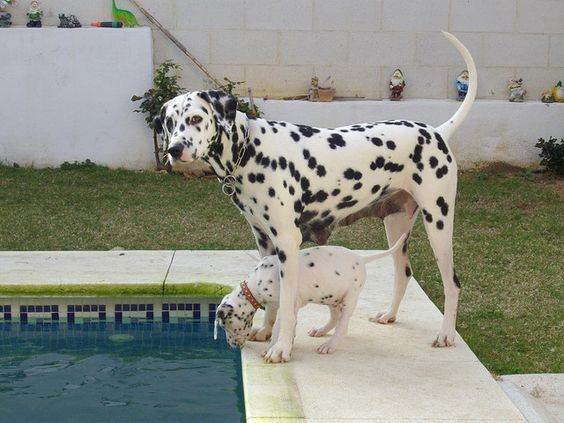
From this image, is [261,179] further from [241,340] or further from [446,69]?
→ [446,69]

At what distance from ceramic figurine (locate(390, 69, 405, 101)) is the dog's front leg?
21.3 ft

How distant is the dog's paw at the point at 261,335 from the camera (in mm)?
5293

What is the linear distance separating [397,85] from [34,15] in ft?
13.3

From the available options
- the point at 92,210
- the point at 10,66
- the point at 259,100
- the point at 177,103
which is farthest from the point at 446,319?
the point at 10,66

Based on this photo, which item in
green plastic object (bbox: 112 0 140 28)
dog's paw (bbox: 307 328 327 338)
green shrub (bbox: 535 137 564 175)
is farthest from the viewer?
green plastic object (bbox: 112 0 140 28)

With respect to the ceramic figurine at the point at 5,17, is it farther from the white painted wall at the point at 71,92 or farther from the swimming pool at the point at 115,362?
the swimming pool at the point at 115,362

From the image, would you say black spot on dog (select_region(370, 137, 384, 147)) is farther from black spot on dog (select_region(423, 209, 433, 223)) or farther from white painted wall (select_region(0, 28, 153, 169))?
white painted wall (select_region(0, 28, 153, 169))

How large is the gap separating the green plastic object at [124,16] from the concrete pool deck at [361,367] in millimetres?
4874

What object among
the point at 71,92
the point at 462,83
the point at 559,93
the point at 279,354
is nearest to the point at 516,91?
the point at 559,93

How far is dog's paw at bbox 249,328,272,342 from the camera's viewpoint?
5.29 metres

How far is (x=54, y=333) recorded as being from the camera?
604cm

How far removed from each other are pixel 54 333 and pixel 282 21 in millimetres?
5910

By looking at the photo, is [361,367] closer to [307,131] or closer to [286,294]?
[286,294]

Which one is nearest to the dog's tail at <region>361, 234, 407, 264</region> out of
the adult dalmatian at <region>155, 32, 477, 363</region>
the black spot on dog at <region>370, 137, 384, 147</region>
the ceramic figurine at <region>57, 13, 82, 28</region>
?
the adult dalmatian at <region>155, 32, 477, 363</region>
